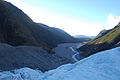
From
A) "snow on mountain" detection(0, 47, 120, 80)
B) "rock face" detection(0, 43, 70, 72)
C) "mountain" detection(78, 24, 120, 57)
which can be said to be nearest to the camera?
"snow on mountain" detection(0, 47, 120, 80)

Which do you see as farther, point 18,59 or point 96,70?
point 18,59

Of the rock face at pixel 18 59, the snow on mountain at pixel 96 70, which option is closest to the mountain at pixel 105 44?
the rock face at pixel 18 59

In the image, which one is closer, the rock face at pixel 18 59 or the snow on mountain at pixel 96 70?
the snow on mountain at pixel 96 70

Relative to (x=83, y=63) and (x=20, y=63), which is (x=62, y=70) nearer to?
(x=83, y=63)

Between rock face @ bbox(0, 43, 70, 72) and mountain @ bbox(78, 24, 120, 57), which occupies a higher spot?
mountain @ bbox(78, 24, 120, 57)

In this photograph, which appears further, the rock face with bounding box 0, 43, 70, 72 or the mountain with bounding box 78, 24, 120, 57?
the mountain with bounding box 78, 24, 120, 57

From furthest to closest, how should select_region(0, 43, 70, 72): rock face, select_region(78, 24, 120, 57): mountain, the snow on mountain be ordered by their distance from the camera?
select_region(78, 24, 120, 57): mountain
select_region(0, 43, 70, 72): rock face
the snow on mountain

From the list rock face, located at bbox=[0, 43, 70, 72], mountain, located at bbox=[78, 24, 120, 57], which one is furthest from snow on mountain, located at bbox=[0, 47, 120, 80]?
mountain, located at bbox=[78, 24, 120, 57]

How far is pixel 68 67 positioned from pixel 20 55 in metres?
43.1

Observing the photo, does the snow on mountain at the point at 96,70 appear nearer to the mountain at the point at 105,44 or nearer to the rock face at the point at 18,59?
the rock face at the point at 18,59

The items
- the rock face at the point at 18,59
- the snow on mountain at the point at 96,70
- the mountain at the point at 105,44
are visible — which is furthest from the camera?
the mountain at the point at 105,44

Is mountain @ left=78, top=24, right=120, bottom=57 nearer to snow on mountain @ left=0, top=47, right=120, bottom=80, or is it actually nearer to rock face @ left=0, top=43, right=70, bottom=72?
rock face @ left=0, top=43, right=70, bottom=72

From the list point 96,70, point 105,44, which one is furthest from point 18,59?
point 105,44

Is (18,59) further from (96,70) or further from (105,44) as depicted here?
(105,44)
